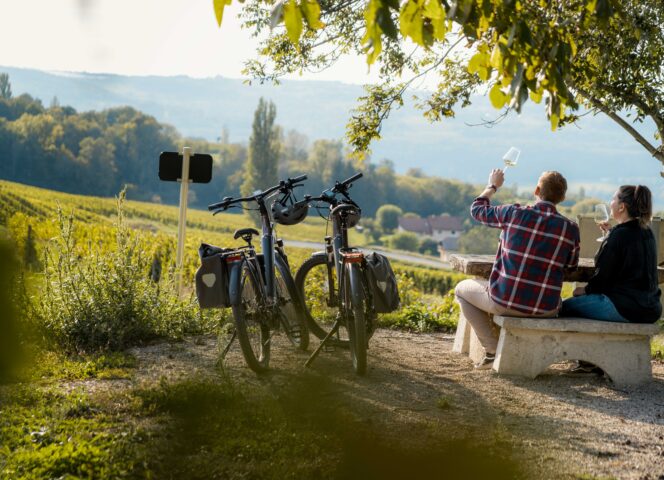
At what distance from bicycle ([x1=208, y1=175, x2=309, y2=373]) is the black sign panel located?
2.37m

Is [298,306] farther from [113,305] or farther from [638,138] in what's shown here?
[638,138]

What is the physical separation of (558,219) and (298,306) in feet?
6.48

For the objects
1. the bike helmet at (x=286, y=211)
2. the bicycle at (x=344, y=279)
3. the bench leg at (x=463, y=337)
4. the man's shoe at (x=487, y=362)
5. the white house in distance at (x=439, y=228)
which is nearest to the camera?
the bicycle at (x=344, y=279)

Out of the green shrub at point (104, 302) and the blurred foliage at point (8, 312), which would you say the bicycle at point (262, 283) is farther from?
the blurred foliage at point (8, 312)

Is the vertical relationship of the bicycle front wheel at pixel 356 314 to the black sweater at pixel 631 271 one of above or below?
below

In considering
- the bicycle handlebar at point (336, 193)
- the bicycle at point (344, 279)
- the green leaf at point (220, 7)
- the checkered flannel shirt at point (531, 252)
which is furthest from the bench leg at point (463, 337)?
the green leaf at point (220, 7)

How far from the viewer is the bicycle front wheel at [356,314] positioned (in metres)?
5.19

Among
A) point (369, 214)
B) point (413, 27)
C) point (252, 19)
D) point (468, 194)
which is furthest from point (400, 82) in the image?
point (468, 194)

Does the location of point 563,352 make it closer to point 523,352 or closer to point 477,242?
point 523,352

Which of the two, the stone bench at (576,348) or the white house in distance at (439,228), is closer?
the stone bench at (576,348)

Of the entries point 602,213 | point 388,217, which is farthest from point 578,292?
point 388,217

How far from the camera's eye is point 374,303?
18.0ft

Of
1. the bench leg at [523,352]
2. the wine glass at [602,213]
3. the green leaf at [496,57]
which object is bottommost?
the bench leg at [523,352]

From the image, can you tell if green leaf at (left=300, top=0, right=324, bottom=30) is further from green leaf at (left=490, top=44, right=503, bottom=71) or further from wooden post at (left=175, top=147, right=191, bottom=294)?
wooden post at (left=175, top=147, right=191, bottom=294)
